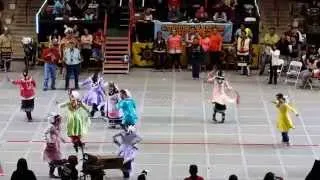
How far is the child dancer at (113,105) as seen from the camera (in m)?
23.2

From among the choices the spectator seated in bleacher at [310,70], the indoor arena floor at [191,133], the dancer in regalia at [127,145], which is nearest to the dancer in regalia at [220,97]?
the indoor arena floor at [191,133]

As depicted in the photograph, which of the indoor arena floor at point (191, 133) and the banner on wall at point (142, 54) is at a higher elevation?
the banner on wall at point (142, 54)

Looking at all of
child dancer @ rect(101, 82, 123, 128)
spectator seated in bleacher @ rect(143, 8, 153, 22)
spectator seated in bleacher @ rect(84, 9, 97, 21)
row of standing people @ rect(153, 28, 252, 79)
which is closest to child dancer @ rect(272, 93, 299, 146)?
child dancer @ rect(101, 82, 123, 128)

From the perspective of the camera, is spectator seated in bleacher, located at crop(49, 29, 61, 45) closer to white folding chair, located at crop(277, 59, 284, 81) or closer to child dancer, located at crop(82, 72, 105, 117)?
child dancer, located at crop(82, 72, 105, 117)

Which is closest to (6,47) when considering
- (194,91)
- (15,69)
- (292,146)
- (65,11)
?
(15,69)

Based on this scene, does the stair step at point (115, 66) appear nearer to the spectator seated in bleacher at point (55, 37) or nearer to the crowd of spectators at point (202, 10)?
the spectator seated in bleacher at point (55, 37)

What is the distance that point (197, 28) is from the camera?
107ft

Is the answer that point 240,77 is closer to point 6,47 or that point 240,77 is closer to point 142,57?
point 142,57

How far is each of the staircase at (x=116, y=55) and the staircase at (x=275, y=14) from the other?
5.88 meters

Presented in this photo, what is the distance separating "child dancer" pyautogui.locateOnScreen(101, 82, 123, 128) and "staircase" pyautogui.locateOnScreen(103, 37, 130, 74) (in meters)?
7.89

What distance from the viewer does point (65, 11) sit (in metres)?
33.5

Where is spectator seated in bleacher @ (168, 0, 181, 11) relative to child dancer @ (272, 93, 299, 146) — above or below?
above

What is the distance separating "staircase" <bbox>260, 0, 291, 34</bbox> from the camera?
3507 cm

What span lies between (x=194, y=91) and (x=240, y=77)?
116 inches
